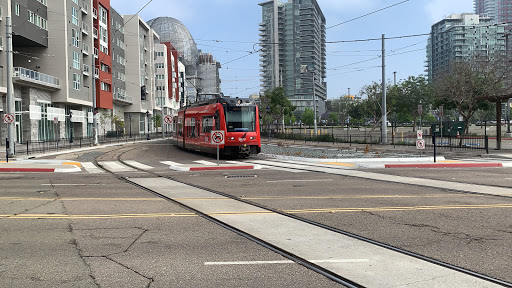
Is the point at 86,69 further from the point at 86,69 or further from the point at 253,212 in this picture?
the point at 253,212

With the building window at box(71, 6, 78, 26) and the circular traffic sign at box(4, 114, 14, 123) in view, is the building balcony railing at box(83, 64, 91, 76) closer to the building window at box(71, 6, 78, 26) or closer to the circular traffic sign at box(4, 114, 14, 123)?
→ the building window at box(71, 6, 78, 26)

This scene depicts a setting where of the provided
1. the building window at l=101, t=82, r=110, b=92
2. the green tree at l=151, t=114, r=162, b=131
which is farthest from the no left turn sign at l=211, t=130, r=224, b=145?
the green tree at l=151, t=114, r=162, b=131

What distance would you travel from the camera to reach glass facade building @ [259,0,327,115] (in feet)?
363

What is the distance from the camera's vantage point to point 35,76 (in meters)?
48.2

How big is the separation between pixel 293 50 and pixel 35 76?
85.1 meters

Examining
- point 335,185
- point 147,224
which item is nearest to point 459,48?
point 335,185

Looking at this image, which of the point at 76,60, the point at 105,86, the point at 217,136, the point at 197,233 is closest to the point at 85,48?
the point at 76,60

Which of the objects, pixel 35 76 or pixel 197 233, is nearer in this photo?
pixel 197 233

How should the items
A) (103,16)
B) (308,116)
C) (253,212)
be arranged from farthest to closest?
(308,116)
(103,16)
(253,212)

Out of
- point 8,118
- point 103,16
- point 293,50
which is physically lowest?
point 8,118

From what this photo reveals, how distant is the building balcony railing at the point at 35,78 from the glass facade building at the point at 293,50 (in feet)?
194

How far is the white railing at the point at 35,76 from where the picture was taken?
45.0m

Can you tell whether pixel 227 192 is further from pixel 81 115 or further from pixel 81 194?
pixel 81 115

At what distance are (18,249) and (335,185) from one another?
980cm
